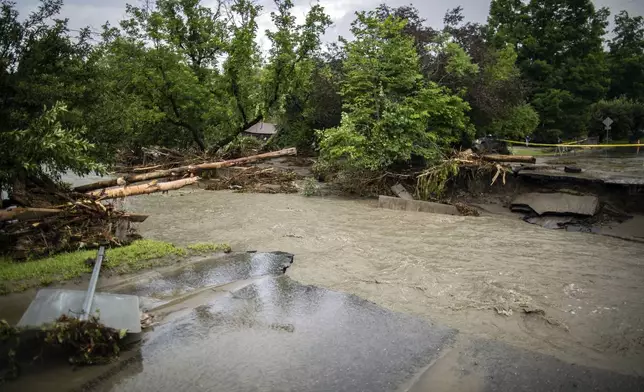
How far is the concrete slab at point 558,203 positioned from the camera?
40.3 feet

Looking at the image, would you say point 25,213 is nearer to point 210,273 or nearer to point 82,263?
point 82,263

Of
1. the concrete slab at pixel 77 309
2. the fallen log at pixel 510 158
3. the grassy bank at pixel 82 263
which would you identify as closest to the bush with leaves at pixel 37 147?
the grassy bank at pixel 82 263

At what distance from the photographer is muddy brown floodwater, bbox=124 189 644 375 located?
5438mm

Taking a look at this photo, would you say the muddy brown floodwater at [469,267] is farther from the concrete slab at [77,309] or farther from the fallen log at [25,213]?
the concrete slab at [77,309]

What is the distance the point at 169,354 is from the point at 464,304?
4.39m

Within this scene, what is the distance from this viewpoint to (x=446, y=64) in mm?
17953

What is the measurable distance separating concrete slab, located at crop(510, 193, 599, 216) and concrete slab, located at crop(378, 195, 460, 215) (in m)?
2.39

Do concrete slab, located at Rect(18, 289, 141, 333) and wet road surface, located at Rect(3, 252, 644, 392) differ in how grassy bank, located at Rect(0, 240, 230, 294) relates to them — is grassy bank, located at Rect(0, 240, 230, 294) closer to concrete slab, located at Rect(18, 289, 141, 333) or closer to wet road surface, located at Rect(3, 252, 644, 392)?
wet road surface, located at Rect(3, 252, 644, 392)

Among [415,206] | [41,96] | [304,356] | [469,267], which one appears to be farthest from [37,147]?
[415,206]

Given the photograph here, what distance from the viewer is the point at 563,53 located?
40.0 m

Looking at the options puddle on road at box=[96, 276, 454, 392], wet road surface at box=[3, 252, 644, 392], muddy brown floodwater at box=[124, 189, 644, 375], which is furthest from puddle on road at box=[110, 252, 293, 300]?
puddle on road at box=[96, 276, 454, 392]

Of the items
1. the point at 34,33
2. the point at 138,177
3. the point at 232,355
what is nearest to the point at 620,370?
the point at 232,355

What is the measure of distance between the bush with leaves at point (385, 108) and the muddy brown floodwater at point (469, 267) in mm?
2831

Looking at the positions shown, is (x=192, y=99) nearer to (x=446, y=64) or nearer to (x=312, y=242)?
(x=446, y=64)
